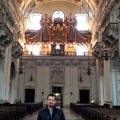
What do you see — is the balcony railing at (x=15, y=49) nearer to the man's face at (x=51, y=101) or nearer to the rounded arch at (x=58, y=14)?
the rounded arch at (x=58, y=14)

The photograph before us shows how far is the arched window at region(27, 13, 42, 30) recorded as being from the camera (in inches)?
1186

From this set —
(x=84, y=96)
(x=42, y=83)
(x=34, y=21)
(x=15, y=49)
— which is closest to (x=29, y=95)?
(x=42, y=83)

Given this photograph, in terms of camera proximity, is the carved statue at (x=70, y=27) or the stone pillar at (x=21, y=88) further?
the carved statue at (x=70, y=27)

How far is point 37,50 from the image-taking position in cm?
2900

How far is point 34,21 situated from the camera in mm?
30453

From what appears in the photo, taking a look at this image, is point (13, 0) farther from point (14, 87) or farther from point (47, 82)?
point (47, 82)

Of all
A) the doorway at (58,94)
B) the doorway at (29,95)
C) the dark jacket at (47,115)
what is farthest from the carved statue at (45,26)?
the dark jacket at (47,115)

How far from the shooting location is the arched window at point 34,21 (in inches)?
1186

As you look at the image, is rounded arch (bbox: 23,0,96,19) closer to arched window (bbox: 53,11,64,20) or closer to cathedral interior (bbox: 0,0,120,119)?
cathedral interior (bbox: 0,0,120,119)

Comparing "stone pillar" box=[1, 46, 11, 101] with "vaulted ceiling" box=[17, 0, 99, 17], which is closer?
"stone pillar" box=[1, 46, 11, 101]

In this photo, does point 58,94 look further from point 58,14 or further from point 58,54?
point 58,14

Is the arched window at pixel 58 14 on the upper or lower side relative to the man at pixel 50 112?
upper

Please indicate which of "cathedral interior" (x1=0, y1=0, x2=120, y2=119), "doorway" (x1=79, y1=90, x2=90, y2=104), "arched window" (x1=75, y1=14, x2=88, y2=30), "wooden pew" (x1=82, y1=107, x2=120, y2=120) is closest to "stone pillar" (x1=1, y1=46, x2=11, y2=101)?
"cathedral interior" (x1=0, y1=0, x2=120, y2=119)

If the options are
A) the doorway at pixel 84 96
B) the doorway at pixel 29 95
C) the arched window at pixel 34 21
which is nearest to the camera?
the doorway at pixel 29 95
